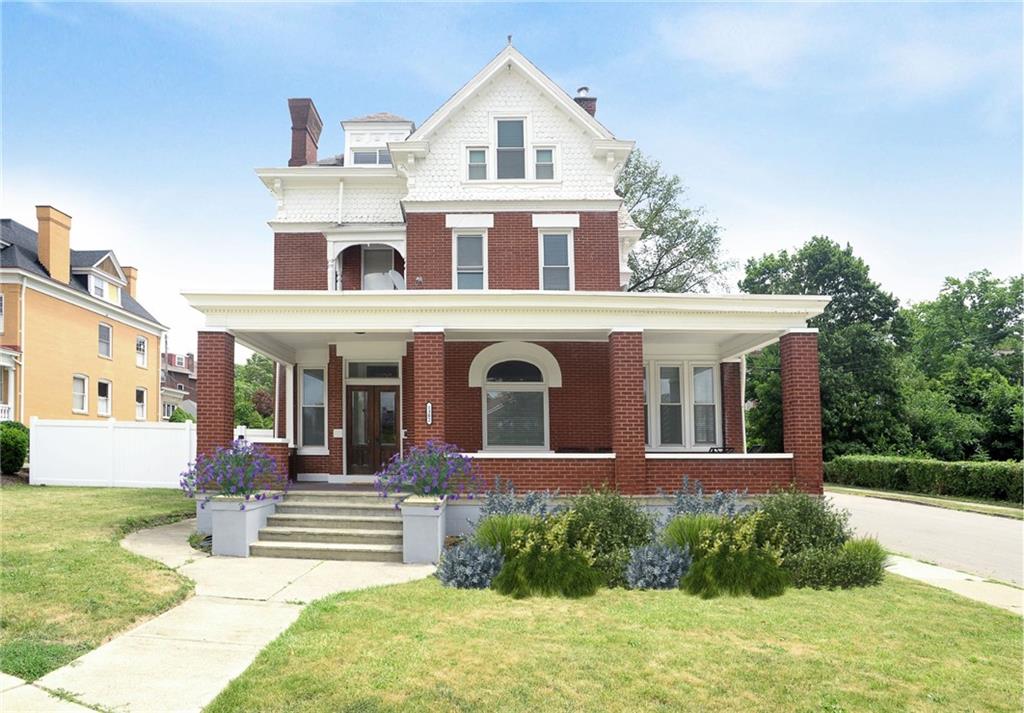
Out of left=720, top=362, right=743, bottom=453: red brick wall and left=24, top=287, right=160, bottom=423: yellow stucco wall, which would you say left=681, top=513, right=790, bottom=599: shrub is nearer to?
left=720, top=362, right=743, bottom=453: red brick wall

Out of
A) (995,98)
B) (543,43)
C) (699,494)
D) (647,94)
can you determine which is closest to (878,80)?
(995,98)

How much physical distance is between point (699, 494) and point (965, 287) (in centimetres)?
5311

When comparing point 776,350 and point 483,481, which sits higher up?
point 776,350

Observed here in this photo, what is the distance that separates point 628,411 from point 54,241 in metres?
27.8

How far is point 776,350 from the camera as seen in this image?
4288 cm

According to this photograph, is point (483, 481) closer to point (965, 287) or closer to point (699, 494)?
point (699, 494)

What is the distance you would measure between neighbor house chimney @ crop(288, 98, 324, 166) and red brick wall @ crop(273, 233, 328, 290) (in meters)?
3.52

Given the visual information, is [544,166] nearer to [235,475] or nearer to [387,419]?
[387,419]

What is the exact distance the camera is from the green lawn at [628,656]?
543 cm

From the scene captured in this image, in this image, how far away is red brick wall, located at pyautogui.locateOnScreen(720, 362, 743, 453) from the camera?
1730 centimetres

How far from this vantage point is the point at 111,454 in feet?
64.0

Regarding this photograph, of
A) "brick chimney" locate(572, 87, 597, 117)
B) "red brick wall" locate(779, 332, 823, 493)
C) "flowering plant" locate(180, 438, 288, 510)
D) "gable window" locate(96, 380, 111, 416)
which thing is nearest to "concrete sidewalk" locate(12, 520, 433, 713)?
"flowering plant" locate(180, 438, 288, 510)

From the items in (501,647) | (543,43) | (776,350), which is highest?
(543,43)

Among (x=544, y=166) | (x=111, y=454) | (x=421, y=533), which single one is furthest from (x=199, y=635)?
(x=111, y=454)
